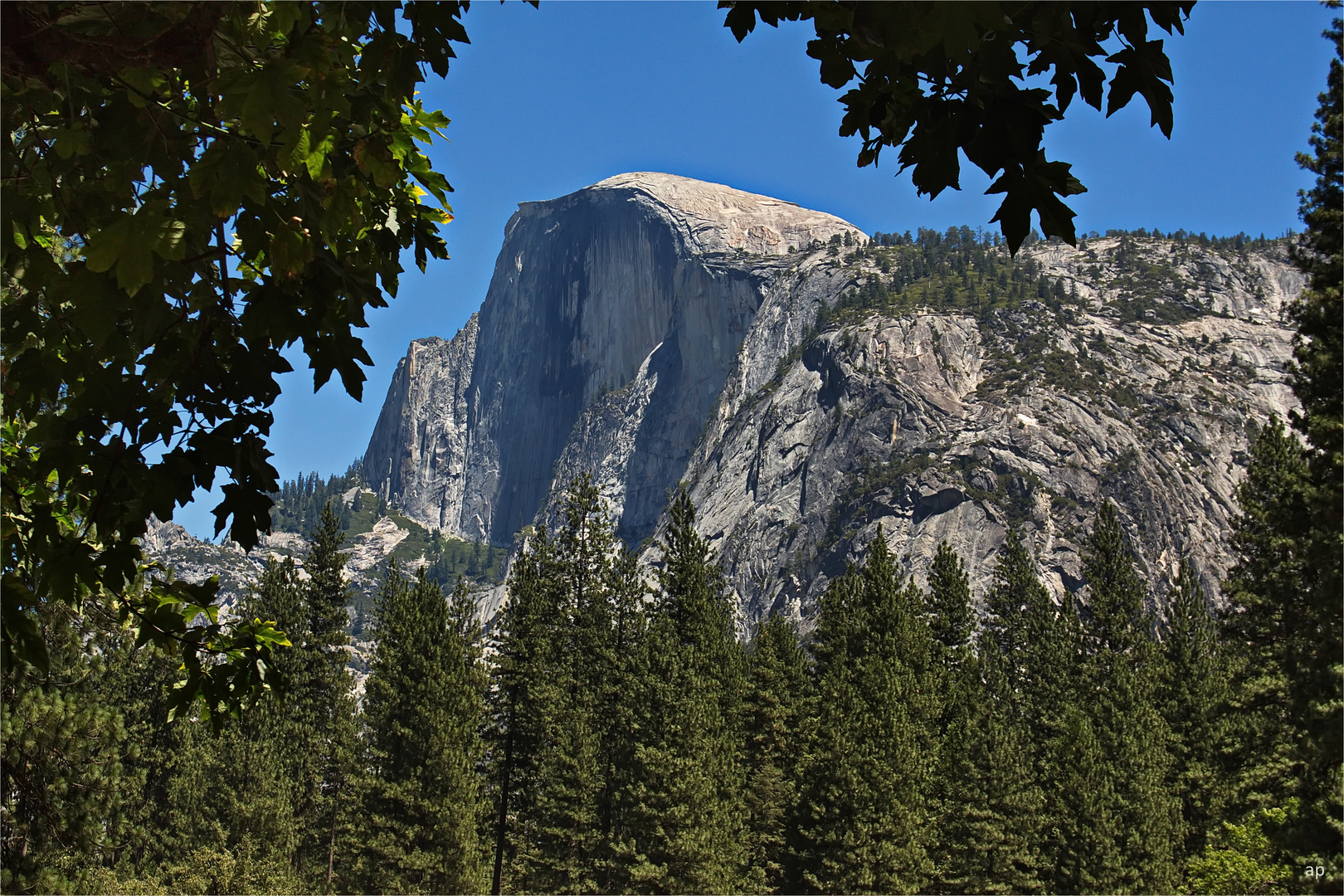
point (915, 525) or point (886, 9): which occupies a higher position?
point (915, 525)

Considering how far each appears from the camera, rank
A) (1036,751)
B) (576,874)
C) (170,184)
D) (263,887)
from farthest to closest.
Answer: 1. (1036,751)
2. (576,874)
3. (263,887)
4. (170,184)

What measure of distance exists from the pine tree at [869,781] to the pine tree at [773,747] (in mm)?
1113

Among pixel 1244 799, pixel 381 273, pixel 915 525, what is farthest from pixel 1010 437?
pixel 381 273

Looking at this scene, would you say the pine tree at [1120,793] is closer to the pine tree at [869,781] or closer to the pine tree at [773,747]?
the pine tree at [869,781]

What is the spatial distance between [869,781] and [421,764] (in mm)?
15180

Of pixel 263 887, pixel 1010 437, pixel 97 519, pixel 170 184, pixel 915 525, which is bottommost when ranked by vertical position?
pixel 263 887

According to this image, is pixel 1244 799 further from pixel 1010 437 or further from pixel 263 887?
pixel 1010 437

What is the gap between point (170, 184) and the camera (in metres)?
3.46

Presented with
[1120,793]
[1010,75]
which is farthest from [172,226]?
[1120,793]

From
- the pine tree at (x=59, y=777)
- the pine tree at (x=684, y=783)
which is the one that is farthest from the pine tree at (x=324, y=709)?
the pine tree at (x=59, y=777)

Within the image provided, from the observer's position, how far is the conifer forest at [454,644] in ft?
11.6

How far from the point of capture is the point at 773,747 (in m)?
44.2

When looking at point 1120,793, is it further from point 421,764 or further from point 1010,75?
point 1010,75

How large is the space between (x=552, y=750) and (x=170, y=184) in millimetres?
36875
